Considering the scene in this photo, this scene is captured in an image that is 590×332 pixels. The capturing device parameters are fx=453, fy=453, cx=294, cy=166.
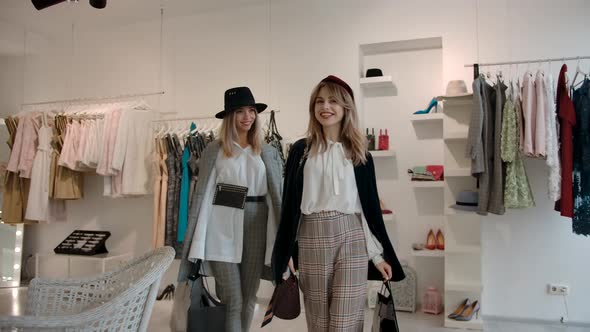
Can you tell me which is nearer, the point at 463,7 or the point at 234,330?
the point at 234,330

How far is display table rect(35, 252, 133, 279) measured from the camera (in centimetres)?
446

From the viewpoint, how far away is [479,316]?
3465mm

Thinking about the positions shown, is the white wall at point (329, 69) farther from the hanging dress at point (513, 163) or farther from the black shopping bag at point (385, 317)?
the black shopping bag at point (385, 317)

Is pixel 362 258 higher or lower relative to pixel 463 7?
lower

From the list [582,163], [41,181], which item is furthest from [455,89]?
[41,181]

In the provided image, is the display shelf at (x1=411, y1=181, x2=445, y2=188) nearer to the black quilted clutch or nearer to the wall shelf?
the wall shelf

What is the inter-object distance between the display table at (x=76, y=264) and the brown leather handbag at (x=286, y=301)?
3.06m

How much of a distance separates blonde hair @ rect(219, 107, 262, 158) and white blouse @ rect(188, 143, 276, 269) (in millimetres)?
32

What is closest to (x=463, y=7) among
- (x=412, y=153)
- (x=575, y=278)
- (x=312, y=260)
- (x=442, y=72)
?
(x=442, y=72)

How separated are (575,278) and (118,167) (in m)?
4.02

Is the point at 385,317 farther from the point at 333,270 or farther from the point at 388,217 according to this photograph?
the point at 388,217

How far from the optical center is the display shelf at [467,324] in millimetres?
3402

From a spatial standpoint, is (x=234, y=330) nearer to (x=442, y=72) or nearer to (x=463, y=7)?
(x=442, y=72)

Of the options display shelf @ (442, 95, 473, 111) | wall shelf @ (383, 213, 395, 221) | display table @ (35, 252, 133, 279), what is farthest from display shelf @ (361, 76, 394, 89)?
display table @ (35, 252, 133, 279)
